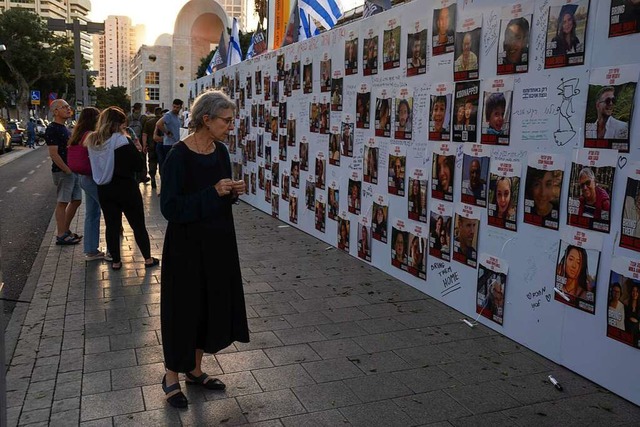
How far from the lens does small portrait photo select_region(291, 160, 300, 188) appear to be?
31.1 feet

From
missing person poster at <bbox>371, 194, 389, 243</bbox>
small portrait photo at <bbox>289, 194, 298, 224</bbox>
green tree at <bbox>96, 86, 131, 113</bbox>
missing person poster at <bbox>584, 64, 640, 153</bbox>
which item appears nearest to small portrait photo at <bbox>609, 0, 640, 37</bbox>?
missing person poster at <bbox>584, 64, 640, 153</bbox>

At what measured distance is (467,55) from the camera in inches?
207

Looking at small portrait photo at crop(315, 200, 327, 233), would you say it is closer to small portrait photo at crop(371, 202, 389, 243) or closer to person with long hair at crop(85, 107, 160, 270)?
small portrait photo at crop(371, 202, 389, 243)

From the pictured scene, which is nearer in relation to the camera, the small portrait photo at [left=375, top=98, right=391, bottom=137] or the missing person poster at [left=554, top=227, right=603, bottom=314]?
the missing person poster at [left=554, top=227, right=603, bottom=314]

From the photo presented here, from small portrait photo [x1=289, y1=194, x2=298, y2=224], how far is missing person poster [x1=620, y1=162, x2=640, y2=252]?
6275 millimetres

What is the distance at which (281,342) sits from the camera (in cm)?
488

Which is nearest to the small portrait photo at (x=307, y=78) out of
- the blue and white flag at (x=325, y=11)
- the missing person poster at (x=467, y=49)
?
the blue and white flag at (x=325, y=11)

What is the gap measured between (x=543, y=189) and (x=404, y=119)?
7.13 feet

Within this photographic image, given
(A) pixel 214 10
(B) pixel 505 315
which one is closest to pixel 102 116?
(B) pixel 505 315

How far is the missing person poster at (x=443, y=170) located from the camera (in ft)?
18.2

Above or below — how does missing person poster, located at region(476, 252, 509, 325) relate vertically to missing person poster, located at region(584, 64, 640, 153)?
below

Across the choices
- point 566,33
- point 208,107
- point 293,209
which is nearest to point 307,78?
point 293,209

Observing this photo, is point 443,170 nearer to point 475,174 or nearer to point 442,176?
point 442,176

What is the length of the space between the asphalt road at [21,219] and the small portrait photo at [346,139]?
4110 mm
